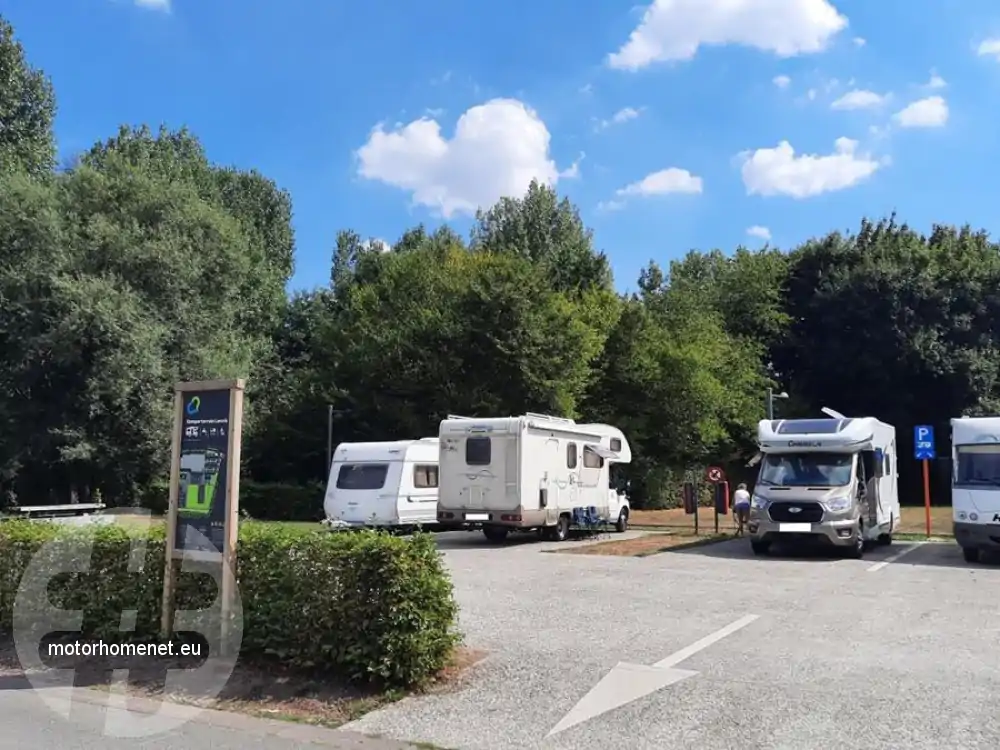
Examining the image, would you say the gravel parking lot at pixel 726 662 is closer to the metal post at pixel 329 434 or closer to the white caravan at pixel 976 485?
the white caravan at pixel 976 485

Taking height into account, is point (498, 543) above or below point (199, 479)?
below

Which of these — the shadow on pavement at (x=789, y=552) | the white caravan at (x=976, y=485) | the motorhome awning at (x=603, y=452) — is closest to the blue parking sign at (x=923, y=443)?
the shadow on pavement at (x=789, y=552)

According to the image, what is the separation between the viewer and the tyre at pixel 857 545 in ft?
55.5

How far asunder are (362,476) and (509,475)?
5538mm

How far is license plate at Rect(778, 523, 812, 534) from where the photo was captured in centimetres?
1672


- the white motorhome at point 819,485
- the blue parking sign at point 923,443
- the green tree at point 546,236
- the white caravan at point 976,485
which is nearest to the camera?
the white caravan at point 976,485

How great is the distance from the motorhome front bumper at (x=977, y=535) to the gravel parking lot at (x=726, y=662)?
1.74 meters

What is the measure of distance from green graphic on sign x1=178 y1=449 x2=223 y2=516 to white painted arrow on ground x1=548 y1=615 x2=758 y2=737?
3.39 m

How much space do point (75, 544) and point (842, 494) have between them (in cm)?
1329

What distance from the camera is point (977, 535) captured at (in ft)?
52.7

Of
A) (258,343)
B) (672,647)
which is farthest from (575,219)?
(672,647)

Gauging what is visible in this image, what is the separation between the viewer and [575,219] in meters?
48.7

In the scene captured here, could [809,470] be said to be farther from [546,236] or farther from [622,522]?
[546,236]

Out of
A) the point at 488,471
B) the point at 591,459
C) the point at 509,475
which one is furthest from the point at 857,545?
the point at 488,471
